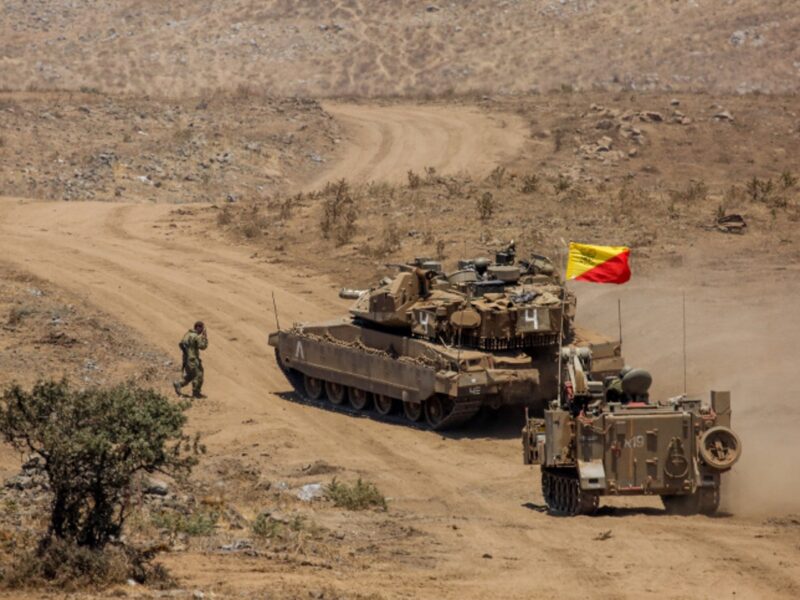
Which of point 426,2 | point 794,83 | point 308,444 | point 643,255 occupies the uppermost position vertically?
point 426,2

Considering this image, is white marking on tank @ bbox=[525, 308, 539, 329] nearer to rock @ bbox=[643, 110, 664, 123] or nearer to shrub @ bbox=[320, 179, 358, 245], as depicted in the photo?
shrub @ bbox=[320, 179, 358, 245]

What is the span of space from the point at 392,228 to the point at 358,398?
11556 millimetres

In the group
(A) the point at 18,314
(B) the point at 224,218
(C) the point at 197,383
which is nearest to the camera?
(C) the point at 197,383

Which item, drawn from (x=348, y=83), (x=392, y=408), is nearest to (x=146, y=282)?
(x=392, y=408)

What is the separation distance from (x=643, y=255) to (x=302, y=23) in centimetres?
4410

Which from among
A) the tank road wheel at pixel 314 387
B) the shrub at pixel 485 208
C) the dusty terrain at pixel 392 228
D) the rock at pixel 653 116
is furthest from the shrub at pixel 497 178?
the tank road wheel at pixel 314 387

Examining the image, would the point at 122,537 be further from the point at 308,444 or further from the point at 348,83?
the point at 348,83

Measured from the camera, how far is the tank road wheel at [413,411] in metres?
25.6

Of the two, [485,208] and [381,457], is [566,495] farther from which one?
[485,208]

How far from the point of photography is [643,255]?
35.0 meters

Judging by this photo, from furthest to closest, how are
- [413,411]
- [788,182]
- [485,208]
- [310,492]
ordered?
[788,182] → [485,208] → [413,411] → [310,492]

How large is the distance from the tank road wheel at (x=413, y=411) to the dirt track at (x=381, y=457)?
0.64 m

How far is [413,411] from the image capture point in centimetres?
2577

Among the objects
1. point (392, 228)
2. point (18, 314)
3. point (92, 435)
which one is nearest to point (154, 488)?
point (92, 435)
